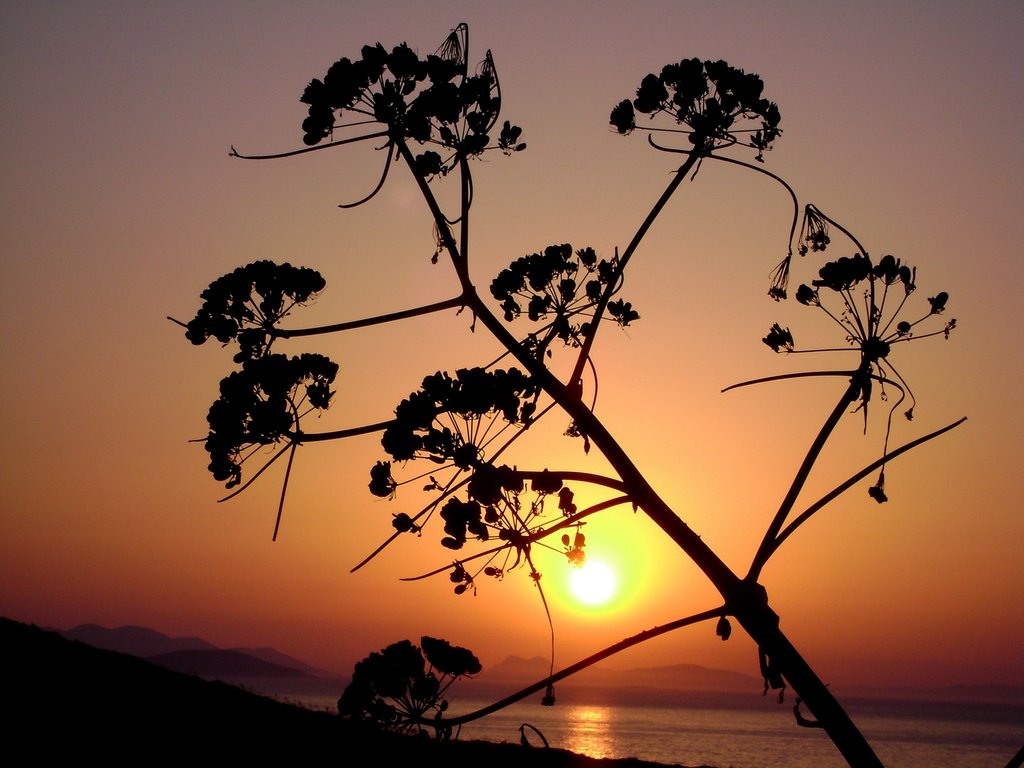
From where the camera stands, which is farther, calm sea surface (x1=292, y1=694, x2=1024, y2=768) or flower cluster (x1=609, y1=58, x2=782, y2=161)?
calm sea surface (x1=292, y1=694, x2=1024, y2=768)

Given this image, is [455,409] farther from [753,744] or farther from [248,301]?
[753,744]

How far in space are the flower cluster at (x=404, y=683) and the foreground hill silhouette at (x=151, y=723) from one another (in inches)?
233

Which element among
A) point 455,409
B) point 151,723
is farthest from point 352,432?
point 151,723

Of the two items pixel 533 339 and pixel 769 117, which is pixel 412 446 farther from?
pixel 769 117

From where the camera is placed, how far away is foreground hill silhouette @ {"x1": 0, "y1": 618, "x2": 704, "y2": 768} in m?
14.3

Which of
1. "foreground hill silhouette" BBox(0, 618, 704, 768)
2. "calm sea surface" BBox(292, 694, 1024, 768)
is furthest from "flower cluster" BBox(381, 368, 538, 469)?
"calm sea surface" BBox(292, 694, 1024, 768)

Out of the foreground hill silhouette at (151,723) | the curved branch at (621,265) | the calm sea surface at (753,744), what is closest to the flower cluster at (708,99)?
the curved branch at (621,265)

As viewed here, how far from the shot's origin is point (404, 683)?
6.58 metres

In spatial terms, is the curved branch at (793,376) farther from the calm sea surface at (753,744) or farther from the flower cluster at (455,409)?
the calm sea surface at (753,744)

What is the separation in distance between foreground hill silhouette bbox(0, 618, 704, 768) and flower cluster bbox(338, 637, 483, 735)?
593 cm

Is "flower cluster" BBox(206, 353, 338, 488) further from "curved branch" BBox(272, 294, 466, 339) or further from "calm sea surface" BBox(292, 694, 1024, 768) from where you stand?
"calm sea surface" BBox(292, 694, 1024, 768)

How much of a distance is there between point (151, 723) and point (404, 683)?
11.3 meters

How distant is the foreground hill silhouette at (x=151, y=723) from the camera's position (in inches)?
563

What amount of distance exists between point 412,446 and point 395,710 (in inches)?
74.0
